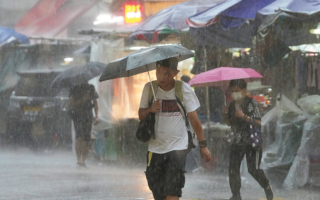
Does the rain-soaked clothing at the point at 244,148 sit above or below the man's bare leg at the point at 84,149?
above

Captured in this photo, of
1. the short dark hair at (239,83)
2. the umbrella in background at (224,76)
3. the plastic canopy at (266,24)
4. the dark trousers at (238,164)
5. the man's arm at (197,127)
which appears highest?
the plastic canopy at (266,24)

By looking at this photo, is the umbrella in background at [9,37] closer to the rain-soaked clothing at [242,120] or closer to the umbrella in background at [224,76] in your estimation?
the umbrella in background at [224,76]

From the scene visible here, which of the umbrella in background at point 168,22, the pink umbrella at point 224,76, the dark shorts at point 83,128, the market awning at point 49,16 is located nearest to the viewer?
the pink umbrella at point 224,76

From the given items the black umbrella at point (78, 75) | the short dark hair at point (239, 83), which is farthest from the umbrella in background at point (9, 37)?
the short dark hair at point (239, 83)

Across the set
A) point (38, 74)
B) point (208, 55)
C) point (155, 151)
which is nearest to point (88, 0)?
point (38, 74)

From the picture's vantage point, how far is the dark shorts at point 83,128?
11.1 m

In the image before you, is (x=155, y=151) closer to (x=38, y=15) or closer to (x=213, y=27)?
(x=213, y=27)

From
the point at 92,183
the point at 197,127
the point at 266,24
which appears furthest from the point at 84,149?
the point at 197,127

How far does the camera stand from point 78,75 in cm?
1116

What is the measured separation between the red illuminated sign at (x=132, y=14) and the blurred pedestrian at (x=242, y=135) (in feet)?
36.8

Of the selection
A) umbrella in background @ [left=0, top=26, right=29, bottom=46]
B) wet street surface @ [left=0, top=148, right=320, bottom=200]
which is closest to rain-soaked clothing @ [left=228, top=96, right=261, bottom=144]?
wet street surface @ [left=0, top=148, right=320, bottom=200]

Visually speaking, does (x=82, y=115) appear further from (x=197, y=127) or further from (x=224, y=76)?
(x=197, y=127)

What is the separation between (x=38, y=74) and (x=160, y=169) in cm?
1067

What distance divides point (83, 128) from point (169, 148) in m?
6.22
